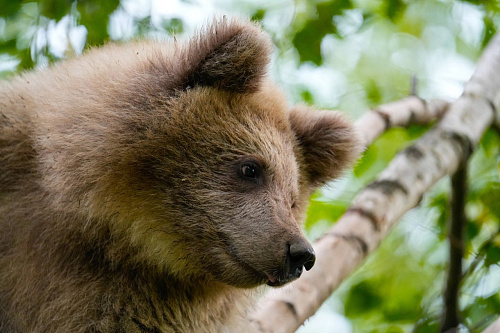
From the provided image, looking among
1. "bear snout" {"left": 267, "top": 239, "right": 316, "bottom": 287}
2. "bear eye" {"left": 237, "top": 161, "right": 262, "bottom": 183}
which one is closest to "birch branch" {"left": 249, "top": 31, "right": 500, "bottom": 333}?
"bear snout" {"left": 267, "top": 239, "right": 316, "bottom": 287}

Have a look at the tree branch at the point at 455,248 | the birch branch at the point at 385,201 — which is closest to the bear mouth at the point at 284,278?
the birch branch at the point at 385,201

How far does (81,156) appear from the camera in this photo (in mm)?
2959

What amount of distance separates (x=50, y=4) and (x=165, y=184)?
1.63 metres

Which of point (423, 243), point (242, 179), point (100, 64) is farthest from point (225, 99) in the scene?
point (423, 243)

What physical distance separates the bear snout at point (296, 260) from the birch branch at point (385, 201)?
25.3 inches

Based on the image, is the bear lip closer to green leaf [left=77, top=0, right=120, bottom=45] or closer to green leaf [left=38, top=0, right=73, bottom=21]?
green leaf [left=77, top=0, right=120, bottom=45]

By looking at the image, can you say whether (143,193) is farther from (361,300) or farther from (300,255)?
(361,300)

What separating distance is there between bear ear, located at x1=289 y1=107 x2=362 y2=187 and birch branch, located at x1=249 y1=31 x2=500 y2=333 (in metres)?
0.33

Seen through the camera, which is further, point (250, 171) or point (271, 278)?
point (250, 171)

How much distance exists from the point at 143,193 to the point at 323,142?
1.01m

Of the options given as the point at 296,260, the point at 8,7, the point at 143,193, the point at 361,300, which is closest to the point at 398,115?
the point at 361,300

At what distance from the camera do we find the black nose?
279 cm

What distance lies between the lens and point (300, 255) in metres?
2.80

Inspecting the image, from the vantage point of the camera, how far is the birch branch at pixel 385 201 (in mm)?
3510
